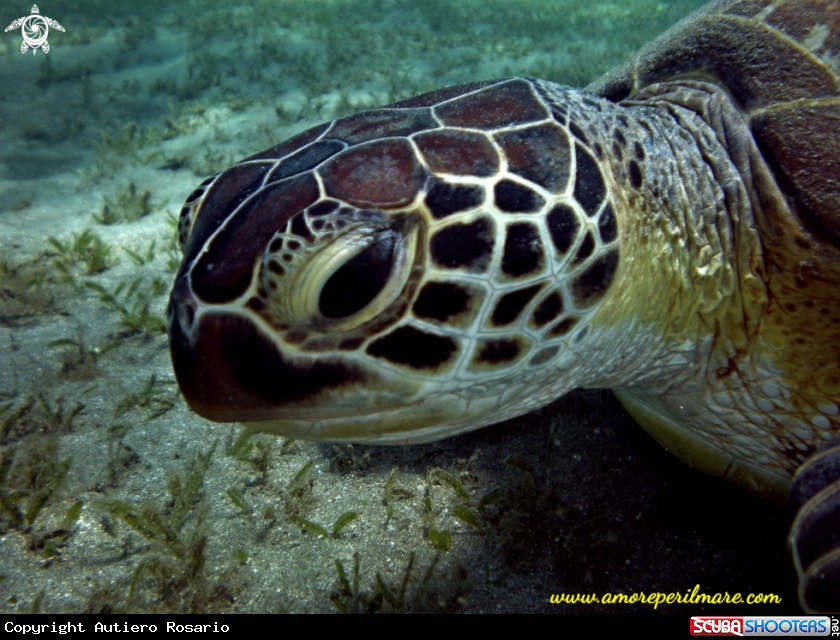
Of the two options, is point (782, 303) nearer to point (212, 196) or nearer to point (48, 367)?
point (212, 196)

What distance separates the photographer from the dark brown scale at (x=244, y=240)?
99 cm

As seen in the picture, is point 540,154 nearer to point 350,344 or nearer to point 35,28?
point 350,344

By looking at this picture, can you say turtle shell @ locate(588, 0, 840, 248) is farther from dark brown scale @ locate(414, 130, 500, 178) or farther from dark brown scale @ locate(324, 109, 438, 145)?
dark brown scale @ locate(324, 109, 438, 145)

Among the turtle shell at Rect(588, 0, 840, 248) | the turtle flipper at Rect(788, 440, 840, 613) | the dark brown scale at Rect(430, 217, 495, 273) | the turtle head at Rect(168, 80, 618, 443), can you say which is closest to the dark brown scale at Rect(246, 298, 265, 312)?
the turtle head at Rect(168, 80, 618, 443)

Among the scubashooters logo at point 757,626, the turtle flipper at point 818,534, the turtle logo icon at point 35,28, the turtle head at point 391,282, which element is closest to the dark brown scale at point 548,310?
the turtle head at point 391,282

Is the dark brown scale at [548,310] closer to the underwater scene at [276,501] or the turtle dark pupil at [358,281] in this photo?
the turtle dark pupil at [358,281]

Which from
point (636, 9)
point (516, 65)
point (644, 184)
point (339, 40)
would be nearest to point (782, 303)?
point (644, 184)

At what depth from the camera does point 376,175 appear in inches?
41.3

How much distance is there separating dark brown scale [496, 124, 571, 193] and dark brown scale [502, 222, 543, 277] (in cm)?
13

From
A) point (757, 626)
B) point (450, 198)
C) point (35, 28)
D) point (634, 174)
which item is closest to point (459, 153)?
point (450, 198)

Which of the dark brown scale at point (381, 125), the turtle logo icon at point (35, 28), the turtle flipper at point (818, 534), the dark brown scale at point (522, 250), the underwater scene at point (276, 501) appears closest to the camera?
the turtle flipper at point (818, 534)

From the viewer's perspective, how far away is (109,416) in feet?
6.15

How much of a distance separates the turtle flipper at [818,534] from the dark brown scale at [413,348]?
0.85 m

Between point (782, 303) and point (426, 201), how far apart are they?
1.03 metres
